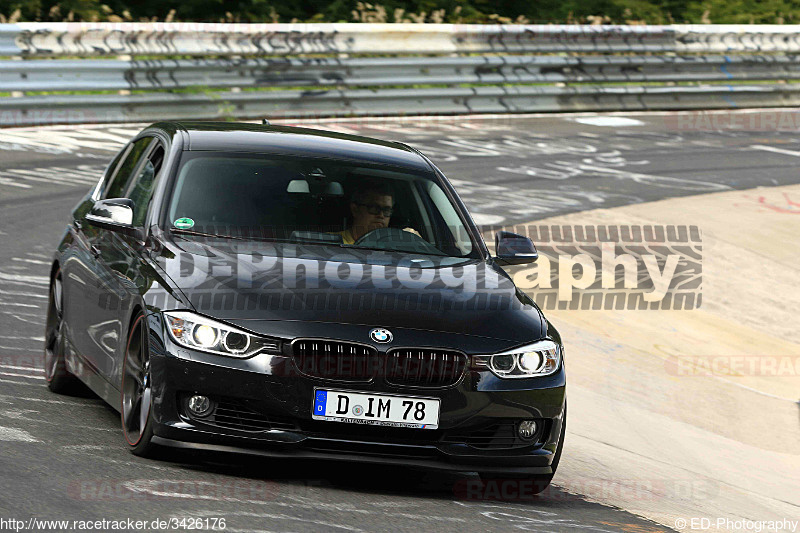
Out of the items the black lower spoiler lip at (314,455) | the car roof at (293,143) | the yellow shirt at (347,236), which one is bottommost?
the black lower spoiler lip at (314,455)

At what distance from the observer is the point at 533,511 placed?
20.0 ft

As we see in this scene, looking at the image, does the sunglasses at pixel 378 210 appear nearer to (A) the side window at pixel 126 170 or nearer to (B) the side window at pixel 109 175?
(A) the side window at pixel 126 170

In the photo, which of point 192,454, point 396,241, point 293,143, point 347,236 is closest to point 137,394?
point 192,454

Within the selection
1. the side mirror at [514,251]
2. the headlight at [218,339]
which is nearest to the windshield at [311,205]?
the side mirror at [514,251]

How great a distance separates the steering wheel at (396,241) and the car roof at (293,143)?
48 centimetres

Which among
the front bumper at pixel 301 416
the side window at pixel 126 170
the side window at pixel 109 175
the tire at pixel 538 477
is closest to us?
the front bumper at pixel 301 416

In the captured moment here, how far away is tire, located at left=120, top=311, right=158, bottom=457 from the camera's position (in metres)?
5.92

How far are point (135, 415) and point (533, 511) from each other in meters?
1.77

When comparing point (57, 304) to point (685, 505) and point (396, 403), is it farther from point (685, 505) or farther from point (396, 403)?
point (685, 505)

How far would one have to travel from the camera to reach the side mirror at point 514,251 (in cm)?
729

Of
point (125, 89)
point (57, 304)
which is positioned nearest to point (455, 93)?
point (125, 89)

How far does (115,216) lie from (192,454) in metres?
1.30

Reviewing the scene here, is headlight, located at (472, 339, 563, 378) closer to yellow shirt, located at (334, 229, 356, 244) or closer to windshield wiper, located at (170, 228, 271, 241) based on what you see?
yellow shirt, located at (334, 229, 356, 244)

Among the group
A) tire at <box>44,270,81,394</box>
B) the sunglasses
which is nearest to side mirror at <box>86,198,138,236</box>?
tire at <box>44,270,81,394</box>
